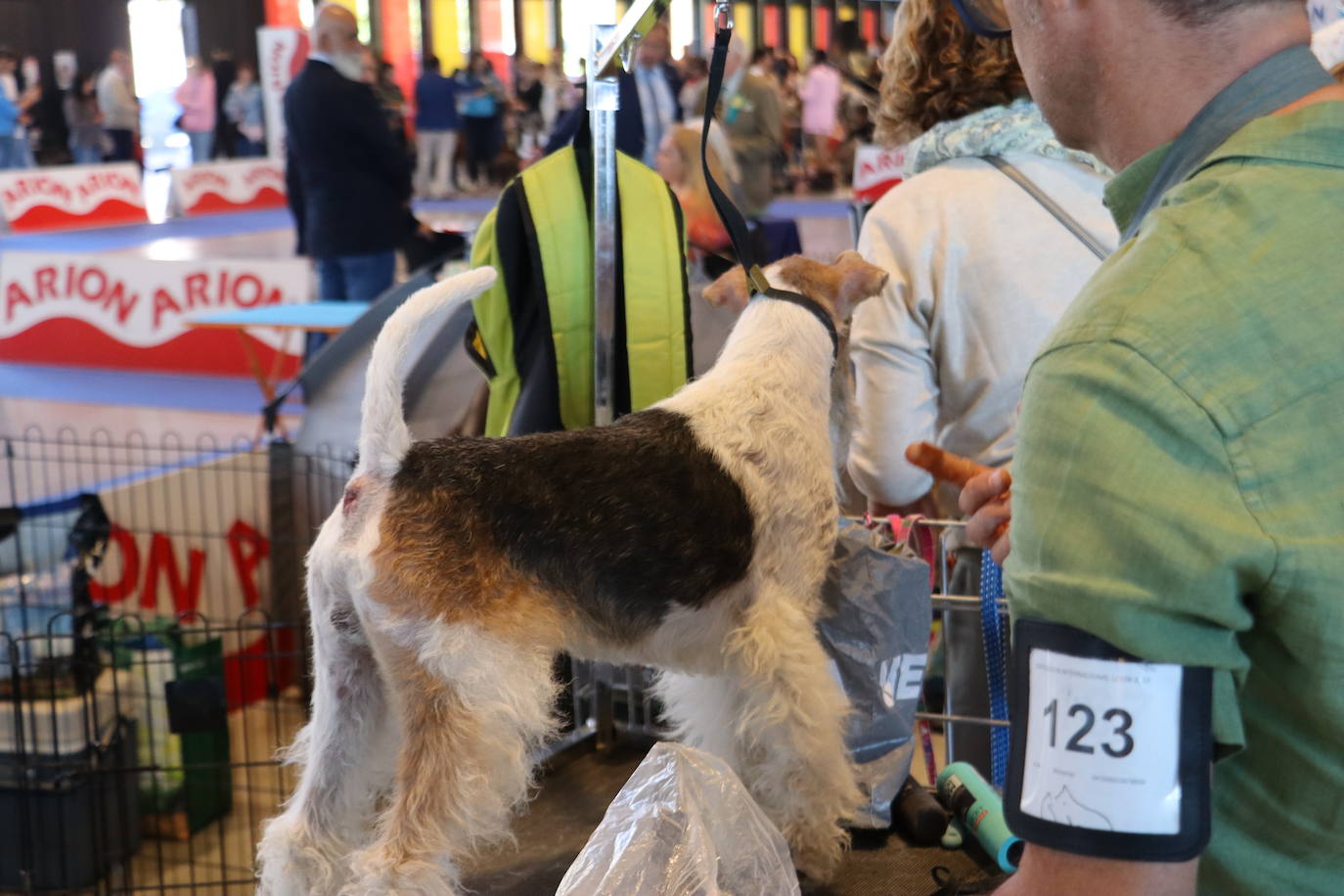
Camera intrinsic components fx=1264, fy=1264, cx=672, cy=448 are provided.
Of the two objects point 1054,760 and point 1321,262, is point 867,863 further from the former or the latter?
point 1321,262

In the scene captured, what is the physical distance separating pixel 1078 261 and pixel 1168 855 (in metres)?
1.50

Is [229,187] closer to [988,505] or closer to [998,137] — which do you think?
[998,137]

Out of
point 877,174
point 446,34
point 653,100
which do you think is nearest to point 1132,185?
point 653,100

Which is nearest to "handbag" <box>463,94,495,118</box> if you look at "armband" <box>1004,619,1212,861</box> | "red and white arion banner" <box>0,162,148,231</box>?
"red and white arion banner" <box>0,162,148,231</box>

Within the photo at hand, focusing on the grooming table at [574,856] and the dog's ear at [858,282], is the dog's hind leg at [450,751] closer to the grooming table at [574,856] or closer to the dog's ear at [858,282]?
the grooming table at [574,856]

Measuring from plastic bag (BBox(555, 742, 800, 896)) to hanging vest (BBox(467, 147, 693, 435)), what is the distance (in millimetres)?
928

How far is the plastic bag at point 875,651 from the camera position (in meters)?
1.67

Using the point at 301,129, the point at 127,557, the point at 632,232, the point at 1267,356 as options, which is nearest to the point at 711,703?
the point at 632,232

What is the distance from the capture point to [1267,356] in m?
0.74

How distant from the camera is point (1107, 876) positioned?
739mm

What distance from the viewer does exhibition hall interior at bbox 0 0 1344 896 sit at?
732 millimetres

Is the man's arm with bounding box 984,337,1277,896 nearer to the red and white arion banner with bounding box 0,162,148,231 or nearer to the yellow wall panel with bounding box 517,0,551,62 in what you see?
the red and white arion banner with bounding box 0,162,148,231

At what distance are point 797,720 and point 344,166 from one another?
4.97 m

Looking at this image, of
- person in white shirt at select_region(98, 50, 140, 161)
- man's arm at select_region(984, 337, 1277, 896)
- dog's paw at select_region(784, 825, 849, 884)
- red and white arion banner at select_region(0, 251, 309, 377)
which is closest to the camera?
man's arm at select_region(984, 337, 1277, 896)
